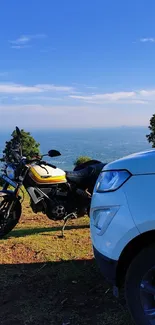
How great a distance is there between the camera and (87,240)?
4.82 metres

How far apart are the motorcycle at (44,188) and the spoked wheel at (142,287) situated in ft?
8.91

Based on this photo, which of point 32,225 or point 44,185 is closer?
point 44,185

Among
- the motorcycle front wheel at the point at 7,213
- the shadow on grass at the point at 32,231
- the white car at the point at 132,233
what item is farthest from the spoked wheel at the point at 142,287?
the shadow on grass at the point at 32,231

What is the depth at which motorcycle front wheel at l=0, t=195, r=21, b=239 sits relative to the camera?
497 cm

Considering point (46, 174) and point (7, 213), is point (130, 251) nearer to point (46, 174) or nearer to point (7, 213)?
point (46, 174)

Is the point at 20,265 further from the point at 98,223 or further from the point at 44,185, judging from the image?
the point at 98,223

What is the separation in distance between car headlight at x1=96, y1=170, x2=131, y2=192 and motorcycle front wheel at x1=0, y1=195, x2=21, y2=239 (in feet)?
8.52

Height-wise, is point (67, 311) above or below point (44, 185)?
below

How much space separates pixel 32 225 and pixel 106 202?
360 centimetres

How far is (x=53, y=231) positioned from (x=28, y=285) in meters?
1.91

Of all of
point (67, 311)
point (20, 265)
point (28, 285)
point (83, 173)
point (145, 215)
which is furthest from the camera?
point (83, 173)

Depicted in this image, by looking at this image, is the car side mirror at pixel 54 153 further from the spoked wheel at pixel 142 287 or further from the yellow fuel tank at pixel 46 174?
the spoked wheel at pixel 142 287

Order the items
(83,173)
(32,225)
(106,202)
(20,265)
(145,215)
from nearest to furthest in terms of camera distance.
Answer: (145,215) < (106,202) < (20,265) < (83,173) < (32,225)

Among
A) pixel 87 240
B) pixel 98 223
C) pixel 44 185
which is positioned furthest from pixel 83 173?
pixel 98 223
